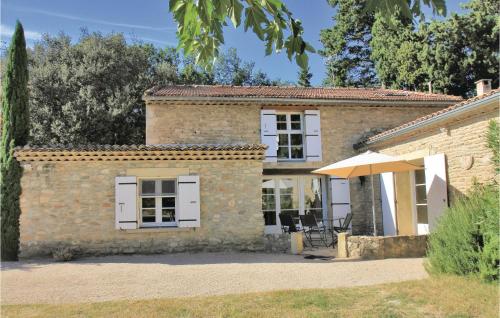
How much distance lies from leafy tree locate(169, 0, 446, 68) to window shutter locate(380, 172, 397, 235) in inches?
370

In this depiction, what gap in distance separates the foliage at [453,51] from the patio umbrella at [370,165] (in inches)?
453

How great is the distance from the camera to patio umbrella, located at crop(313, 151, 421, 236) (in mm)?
9242

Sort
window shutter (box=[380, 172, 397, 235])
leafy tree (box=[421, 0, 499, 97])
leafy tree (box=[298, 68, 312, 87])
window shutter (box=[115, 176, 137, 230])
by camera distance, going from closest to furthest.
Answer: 1. window shutter (box=[115, 176, 137, 230])
2. window shutter (box=[380, 172, 397, 235])
3. leafy tree (box=[421, 0, 499, 97])
4. leafy tree (box=[298, 68, 312, 87])

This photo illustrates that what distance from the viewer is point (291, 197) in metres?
13.8

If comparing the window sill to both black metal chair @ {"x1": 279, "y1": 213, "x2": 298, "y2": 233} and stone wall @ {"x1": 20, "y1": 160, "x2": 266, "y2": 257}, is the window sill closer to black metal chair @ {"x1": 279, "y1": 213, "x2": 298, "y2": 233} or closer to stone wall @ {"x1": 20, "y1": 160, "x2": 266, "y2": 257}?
stone wall @ {"x1": 20, "y1": 160, "x2": 266, "y2": 257}

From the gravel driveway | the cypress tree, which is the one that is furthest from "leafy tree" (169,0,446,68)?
the cypress tree

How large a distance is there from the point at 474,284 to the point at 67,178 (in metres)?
8.36

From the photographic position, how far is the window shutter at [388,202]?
38.1ft

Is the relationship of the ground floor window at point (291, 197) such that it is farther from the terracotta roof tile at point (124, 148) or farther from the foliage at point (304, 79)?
the foliage at point (304, 79)

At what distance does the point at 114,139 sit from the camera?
20609 mm

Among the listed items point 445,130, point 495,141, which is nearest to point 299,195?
point 445,130

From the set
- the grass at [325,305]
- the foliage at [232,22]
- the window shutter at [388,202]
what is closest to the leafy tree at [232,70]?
the window shutter at [388,202]

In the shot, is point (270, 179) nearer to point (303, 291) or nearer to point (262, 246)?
point (262, 246)

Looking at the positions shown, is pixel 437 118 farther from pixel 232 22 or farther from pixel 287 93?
pixel 232 22
